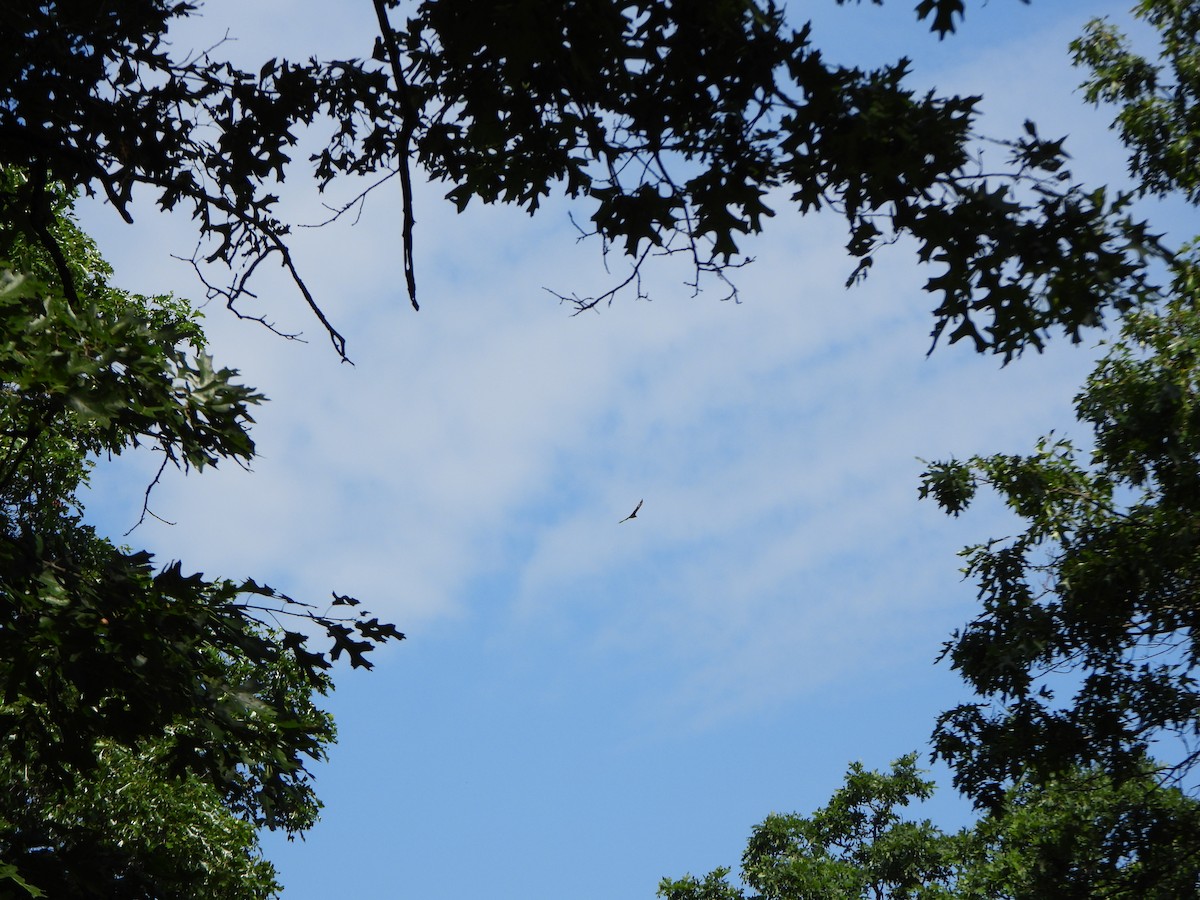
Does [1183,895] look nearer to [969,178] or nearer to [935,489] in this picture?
[935,489]

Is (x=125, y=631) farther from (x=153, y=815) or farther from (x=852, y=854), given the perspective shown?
(x=852, y=854)

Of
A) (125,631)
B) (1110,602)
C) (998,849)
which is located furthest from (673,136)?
(998,849)

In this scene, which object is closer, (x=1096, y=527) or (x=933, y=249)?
(x=933, y=249)

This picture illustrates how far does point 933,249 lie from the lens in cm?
461

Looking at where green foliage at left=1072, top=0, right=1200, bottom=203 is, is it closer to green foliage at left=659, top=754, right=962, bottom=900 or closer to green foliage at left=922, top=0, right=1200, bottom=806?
green foliage at left=922, top=0, right=1200, bottom=806

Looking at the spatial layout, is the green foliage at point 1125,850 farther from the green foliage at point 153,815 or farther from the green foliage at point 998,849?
the green foliage at point 153,815

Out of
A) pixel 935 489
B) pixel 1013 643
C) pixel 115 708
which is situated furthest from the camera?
pixel 935 489

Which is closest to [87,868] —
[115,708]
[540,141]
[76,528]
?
[115,708]

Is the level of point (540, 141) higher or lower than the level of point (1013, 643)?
lower

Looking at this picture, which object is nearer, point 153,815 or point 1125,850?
point 1125,850

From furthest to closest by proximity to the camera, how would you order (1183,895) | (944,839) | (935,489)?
1. (944,839)
2. (935,489)
3. (1183,895)

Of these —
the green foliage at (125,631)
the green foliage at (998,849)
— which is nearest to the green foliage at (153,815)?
the green foliage at (125,631)

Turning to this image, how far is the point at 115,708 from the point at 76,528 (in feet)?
30.5

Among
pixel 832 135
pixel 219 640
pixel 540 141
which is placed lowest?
pixel 219 640
